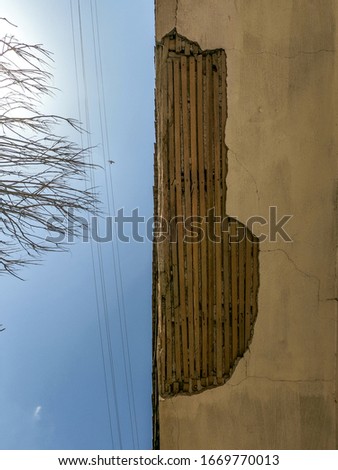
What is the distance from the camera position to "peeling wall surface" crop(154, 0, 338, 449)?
2.76 m

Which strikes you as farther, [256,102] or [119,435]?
[119,435]

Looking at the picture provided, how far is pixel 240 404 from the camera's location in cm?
285

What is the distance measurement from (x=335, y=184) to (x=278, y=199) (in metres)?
0.41

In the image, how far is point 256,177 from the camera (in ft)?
9.16

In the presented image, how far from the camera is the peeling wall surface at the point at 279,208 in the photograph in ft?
9.05

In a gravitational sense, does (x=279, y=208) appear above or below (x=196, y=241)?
above

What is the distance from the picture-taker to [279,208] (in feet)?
9.20

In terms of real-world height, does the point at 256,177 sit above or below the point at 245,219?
above

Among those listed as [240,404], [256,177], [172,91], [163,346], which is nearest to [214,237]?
[256,177]

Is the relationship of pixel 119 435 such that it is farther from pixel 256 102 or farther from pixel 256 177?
pixel 256 102
